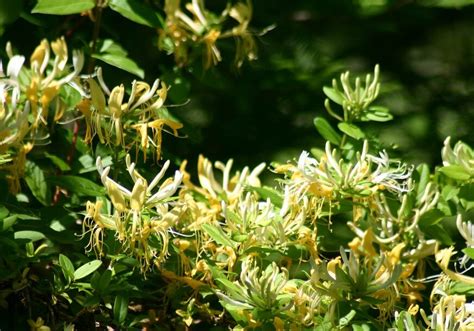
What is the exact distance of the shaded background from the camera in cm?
175

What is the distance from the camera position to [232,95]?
1.83 meters

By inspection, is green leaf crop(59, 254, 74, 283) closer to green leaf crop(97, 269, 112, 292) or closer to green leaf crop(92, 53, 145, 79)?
green leaf crop(97, 269, 112, 292)

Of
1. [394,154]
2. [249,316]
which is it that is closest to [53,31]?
[394,154]

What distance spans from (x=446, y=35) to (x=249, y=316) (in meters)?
1.11

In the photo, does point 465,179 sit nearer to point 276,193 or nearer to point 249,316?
point 276,193

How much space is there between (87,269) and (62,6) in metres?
0.37

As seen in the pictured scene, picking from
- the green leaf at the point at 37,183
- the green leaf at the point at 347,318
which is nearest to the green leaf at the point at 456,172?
A: the green leaf at the point at 347,318

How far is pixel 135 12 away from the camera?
1339 mm

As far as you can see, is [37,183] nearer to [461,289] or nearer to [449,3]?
[461,289]

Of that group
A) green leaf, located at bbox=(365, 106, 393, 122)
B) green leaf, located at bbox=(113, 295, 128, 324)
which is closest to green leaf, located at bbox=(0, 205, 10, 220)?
green leaf, located at bbox=(113, 295, 128, 324)

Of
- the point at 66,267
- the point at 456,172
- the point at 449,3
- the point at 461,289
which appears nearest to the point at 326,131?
the point at 456,172

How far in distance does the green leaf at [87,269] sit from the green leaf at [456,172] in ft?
1.37

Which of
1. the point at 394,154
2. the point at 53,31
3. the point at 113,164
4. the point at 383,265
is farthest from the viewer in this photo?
the point at 53,31

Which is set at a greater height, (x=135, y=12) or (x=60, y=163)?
(x=135, y=12)
